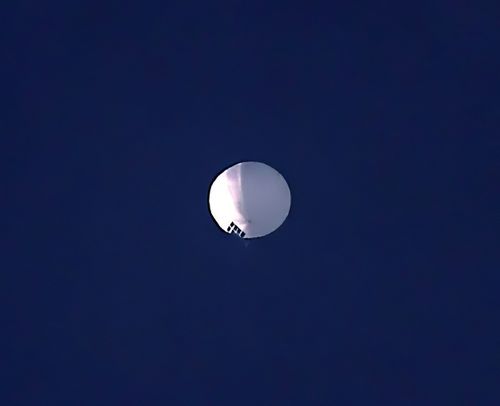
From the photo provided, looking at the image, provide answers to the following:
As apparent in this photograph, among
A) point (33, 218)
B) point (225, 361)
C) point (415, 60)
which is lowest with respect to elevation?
point (225, 361)

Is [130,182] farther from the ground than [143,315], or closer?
farther from the ground

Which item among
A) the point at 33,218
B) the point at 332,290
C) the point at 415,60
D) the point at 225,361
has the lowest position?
the point at 225,361

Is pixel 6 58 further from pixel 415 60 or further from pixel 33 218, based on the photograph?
pixel 415 60

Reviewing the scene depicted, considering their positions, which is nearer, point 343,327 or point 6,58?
point 343,327

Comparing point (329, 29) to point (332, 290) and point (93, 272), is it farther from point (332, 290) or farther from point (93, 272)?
point (93, 272)

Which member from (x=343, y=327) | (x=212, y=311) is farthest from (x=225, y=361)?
(x=343, y=327)

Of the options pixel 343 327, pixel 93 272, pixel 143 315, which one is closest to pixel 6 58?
pixel 93 272
